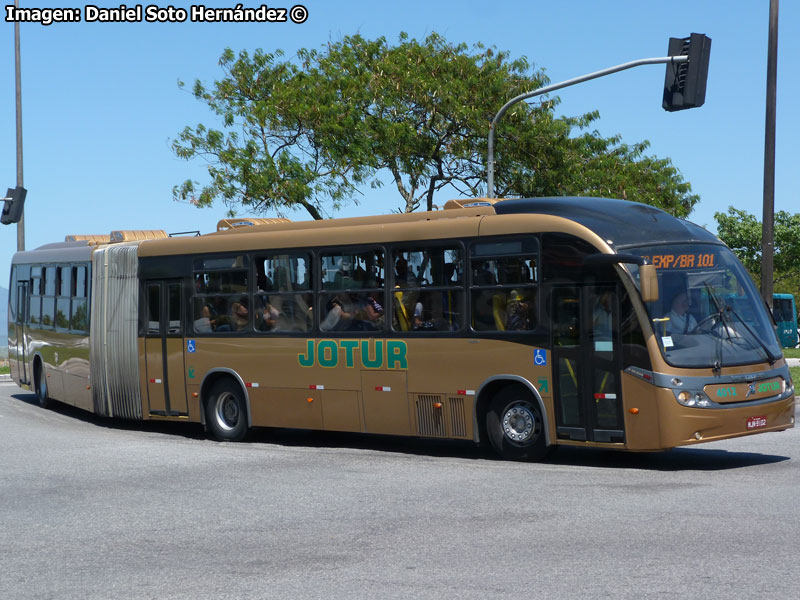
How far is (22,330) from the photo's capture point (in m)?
22.7

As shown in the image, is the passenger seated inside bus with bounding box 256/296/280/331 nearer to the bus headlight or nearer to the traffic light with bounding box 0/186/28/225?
the bus headlight

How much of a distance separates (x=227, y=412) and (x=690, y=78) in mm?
8282

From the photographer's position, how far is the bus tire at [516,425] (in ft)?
42.1

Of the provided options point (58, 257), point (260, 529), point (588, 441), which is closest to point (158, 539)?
point (260, 529)

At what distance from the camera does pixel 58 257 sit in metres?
20.7

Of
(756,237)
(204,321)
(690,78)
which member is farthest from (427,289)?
(756,237)

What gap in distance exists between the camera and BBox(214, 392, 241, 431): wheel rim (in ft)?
54.0

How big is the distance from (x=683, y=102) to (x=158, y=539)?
11.7 m

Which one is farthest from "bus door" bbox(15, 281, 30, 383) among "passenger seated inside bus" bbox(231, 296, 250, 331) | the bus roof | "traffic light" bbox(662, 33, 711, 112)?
the bus roof

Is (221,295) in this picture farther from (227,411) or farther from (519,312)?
(519,312)

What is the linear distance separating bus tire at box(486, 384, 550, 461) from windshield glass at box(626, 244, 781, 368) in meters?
1.74

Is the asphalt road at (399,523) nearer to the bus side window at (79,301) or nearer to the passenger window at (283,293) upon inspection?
the passenger window at (283,293)

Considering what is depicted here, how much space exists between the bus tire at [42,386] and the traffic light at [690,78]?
473 inches

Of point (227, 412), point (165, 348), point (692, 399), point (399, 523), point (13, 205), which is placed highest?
point (13, 205)
